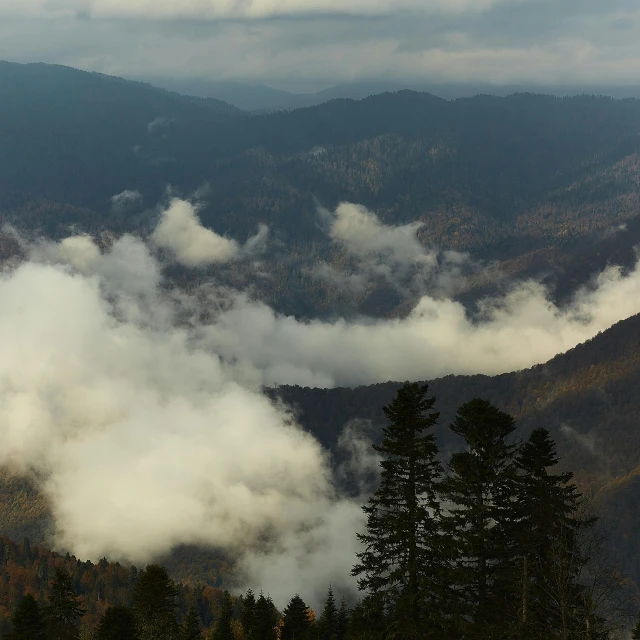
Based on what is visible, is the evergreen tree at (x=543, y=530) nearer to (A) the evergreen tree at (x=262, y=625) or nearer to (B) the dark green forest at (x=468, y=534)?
(B) the dark green forest at (x=468, y=534)

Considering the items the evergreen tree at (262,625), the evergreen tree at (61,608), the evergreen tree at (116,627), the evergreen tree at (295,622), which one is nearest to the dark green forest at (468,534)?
the evergreen tree at (116,627)

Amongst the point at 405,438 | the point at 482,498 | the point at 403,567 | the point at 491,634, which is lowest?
the point at 491,634

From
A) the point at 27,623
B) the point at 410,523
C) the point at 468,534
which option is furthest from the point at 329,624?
the point at 410,523

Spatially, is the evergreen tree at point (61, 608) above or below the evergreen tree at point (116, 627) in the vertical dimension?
above

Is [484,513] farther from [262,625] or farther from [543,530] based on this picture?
[262,625]

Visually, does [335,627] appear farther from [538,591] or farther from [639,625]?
[538,591]

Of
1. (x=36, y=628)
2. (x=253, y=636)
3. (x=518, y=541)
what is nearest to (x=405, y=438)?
(x=518, y=541)
